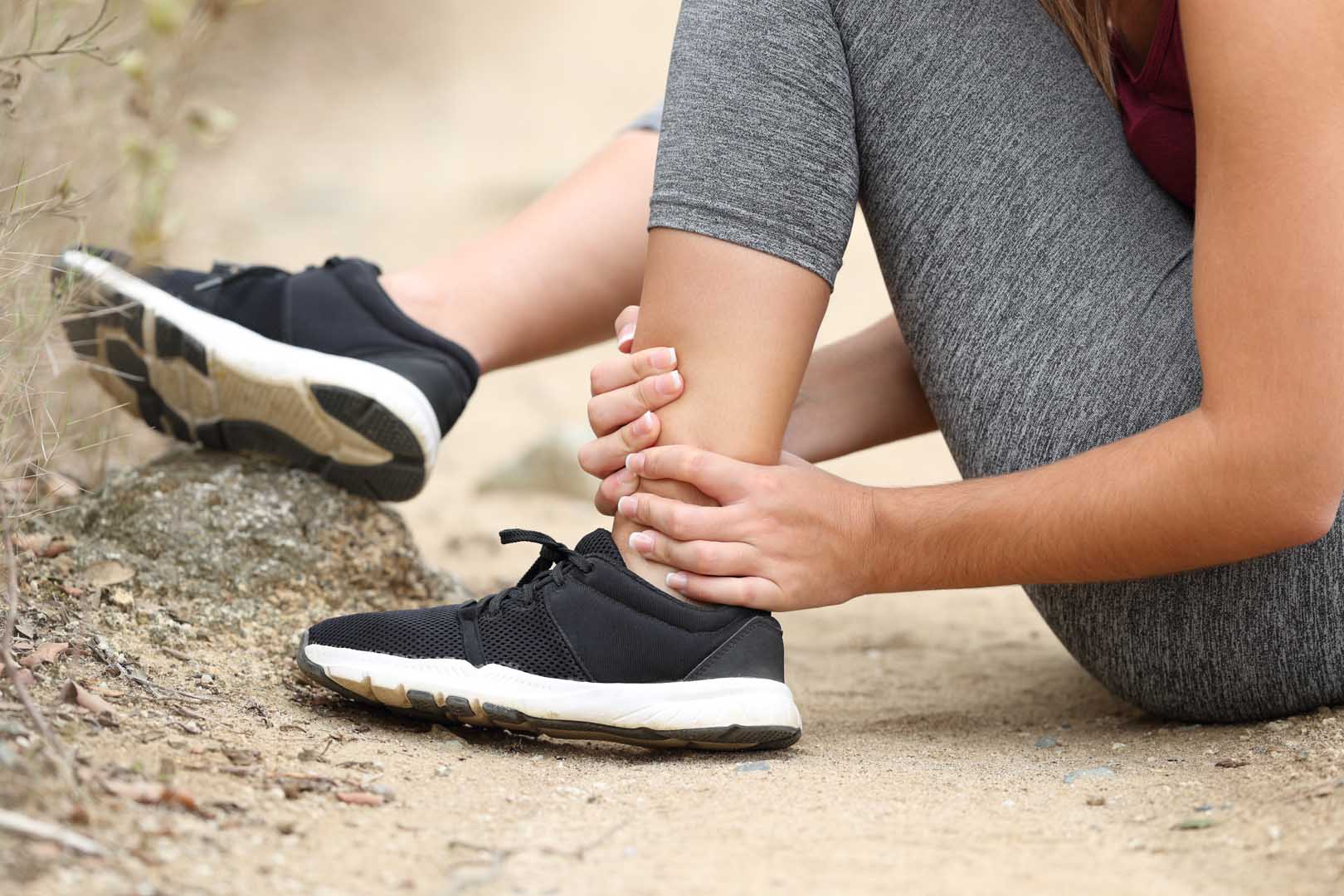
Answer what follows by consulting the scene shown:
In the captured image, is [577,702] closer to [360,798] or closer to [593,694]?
[593,694]

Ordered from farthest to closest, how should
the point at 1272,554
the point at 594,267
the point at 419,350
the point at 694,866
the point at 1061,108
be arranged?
the point at 594,267
the point at 419,350
the point at 1061,108
the point at 1272,554
the point at 694,866

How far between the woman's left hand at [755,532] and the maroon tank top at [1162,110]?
1.56ft

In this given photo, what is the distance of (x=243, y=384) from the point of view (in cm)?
160

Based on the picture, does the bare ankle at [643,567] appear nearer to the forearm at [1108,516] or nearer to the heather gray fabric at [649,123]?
the forearm at [1108,516]

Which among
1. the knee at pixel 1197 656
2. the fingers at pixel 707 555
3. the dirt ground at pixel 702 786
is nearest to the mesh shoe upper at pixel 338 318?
the dirt ground at pixel 702 786

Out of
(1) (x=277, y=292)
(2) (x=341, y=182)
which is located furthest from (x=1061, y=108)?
(2) (x=341, y=182)

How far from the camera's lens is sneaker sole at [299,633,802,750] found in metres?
1.18

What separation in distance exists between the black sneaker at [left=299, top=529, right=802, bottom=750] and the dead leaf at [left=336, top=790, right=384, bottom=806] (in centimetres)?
18

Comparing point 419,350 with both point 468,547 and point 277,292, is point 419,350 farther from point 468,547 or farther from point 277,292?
point 468,547

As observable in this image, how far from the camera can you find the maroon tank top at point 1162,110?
121cm

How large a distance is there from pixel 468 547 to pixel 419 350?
1019 millimetres

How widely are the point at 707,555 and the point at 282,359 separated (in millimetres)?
689

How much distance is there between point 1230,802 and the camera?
1063 mm

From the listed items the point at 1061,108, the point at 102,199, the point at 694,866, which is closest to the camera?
the point at 694,866
